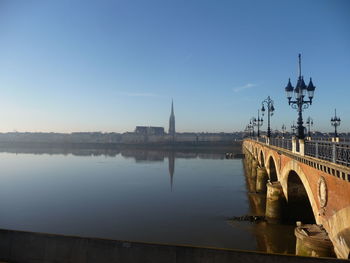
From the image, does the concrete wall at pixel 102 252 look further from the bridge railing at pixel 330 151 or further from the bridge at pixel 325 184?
the bridge railing at pixel 330 151

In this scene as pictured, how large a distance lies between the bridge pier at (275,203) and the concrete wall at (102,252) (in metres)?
11.5

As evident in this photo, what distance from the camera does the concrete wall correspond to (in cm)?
777

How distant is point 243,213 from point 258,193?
7.76 meters

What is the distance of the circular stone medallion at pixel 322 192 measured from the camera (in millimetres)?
9372

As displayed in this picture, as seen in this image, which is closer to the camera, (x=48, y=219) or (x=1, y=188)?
(x=48, y=219)

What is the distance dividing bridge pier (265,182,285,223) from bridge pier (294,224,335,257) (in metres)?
8.26

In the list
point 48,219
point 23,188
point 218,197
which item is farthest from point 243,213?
point 23,188

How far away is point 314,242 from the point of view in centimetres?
920

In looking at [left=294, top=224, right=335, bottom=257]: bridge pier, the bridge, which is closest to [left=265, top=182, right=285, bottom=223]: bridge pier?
the bridge

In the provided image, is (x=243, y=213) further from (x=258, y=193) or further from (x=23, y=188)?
(x=23, y=188)

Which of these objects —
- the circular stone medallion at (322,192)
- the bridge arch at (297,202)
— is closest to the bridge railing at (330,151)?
the circular stone medallion at (322,192)

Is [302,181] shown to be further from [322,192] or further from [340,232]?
[340,232]

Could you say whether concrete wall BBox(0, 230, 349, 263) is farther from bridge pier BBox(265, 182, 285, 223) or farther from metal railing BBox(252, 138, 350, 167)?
bridge pier BBox(265, 182, 285, 223)

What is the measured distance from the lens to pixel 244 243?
15.7 metres
